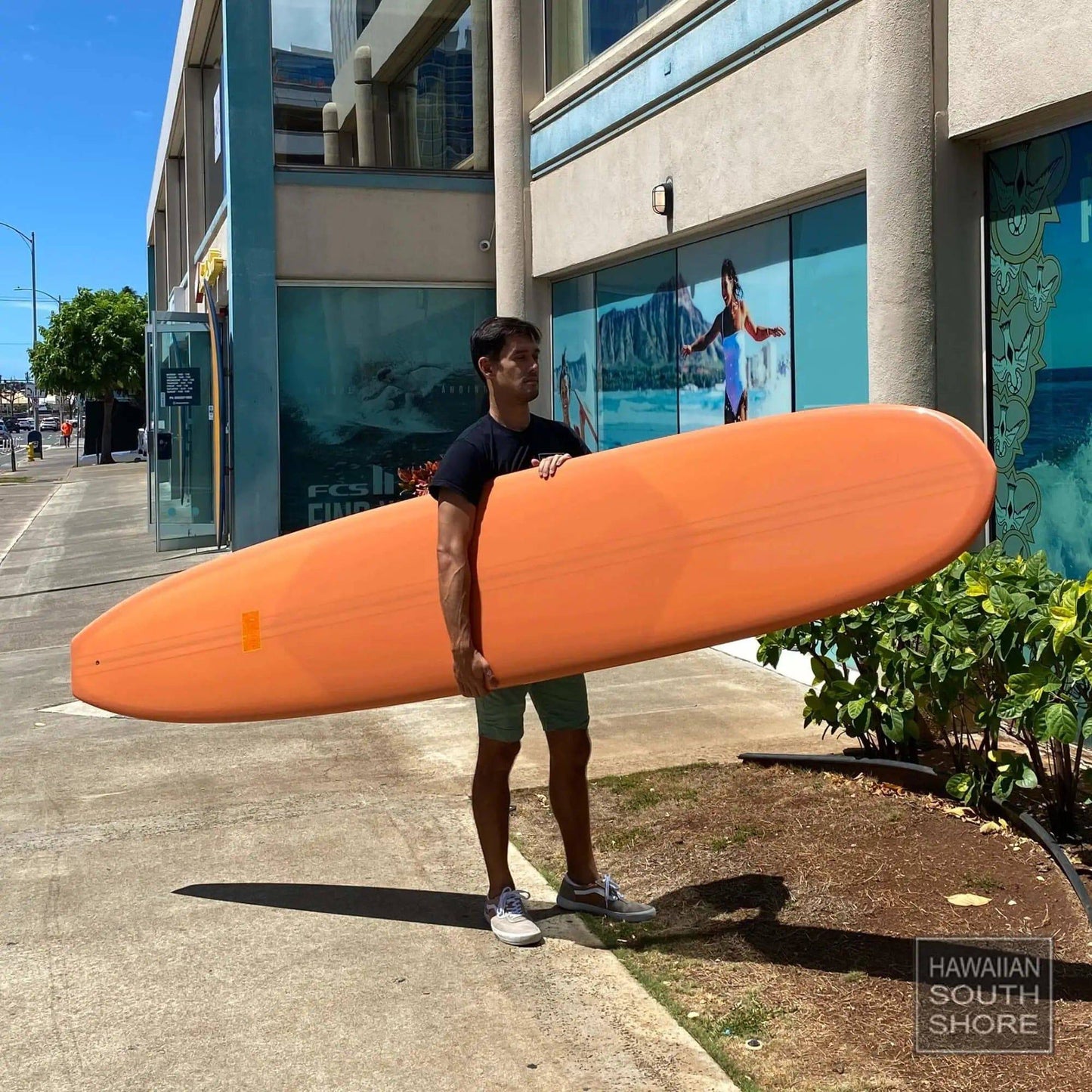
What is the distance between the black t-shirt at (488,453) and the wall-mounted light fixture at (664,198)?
550 cm

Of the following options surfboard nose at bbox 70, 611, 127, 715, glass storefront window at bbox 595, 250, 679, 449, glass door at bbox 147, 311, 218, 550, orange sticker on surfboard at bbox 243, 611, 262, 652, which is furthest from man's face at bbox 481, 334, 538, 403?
glass door at bbox 147, 311, 218, 550

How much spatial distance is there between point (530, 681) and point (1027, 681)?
1469 millimetres

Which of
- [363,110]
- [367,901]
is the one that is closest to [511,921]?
[367,901]

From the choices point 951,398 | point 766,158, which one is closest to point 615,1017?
point 951,398

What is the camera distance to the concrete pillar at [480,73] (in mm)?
14094

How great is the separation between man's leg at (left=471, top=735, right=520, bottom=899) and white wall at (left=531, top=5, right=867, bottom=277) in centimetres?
438

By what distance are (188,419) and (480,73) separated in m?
5.88

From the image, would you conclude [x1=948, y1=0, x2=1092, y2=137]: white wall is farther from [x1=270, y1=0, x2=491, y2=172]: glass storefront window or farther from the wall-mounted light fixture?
[x1=270, y1=0, x2=491, y2=172]: glass storefront window

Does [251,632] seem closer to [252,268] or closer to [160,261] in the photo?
[252,268]

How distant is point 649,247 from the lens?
9.71 m

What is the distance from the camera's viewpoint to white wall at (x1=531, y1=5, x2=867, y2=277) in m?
6.88

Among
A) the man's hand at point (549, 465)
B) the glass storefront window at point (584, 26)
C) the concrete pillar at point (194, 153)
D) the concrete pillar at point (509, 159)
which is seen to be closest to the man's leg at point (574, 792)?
the man's hand at point (549, 465)

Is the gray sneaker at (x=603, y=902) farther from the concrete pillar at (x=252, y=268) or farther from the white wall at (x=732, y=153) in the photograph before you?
the concrete pillar at (x=252, y=268)

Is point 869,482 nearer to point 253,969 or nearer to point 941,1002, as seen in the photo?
point 941,1002
